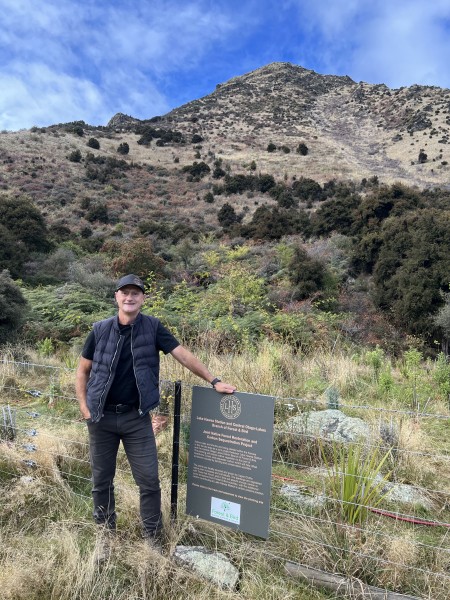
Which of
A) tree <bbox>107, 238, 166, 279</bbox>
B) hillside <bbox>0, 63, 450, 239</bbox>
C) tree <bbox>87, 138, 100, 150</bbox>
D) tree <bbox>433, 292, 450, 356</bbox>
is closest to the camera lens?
tree <bbox>433, 292, 450, 356</bbox>

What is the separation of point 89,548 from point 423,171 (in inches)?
1760

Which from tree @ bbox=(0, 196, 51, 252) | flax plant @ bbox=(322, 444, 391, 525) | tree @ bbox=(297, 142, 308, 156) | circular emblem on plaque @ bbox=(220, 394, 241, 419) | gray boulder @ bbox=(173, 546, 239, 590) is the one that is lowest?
gray boulder @ bbox=(173, 546, 239, 590)

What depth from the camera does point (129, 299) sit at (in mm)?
2674

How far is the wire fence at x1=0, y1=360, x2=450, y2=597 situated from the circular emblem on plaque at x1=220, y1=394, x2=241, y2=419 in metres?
0.44

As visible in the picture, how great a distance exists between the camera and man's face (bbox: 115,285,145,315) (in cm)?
267

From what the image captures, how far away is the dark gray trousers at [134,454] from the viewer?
2.69 metres

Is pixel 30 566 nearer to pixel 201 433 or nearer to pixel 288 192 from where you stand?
pixel 201 433

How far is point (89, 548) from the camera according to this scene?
276 centimetres

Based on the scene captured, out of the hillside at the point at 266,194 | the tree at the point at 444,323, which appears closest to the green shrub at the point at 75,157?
the hillside at the point at 266,194

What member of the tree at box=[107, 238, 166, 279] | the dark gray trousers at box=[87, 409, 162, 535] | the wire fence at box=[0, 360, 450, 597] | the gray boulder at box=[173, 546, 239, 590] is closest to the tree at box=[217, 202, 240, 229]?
the tree at box=[107, 238, 166, 279]

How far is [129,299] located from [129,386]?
53 cm

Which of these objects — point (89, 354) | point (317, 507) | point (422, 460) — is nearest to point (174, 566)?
point (317, 507)

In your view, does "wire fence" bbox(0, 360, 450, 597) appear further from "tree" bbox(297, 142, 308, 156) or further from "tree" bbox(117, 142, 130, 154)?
"tree" bbox(297, 142, 308, 156)

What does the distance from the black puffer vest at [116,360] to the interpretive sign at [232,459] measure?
0.31m
